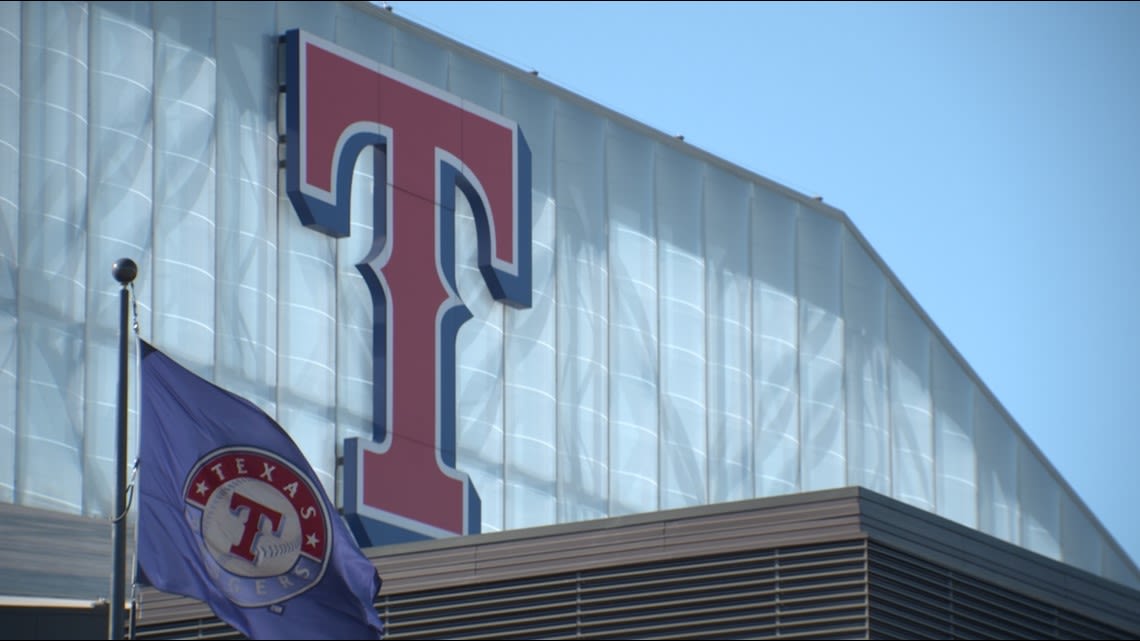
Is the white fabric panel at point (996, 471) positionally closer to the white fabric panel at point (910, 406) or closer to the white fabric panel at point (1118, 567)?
the white fabric panel at point (910, 406)

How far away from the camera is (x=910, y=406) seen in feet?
135

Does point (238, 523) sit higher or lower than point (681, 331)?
lower

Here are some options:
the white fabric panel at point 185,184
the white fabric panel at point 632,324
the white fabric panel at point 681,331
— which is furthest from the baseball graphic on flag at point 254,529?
the white fabric panel at point 681,331

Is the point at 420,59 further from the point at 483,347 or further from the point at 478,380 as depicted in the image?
the point at 478,380

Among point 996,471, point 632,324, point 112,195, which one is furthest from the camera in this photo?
point 996,471

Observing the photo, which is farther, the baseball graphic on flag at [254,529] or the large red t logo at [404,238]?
the large red t logo at [404,238]

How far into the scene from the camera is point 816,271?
4003 centimetres

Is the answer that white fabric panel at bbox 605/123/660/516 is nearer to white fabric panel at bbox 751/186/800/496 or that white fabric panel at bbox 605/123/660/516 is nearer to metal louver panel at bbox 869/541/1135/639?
white fabric panel at bbox 751/186/800/496

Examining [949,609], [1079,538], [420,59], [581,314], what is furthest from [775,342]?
[949,609]

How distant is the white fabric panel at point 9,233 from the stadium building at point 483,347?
4 centimetres

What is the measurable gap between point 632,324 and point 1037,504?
11.3 meters

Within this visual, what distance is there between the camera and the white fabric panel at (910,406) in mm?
40500

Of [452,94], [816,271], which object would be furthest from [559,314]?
[816,271]

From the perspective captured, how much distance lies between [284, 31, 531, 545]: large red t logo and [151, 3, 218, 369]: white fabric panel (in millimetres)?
Result: 1412
